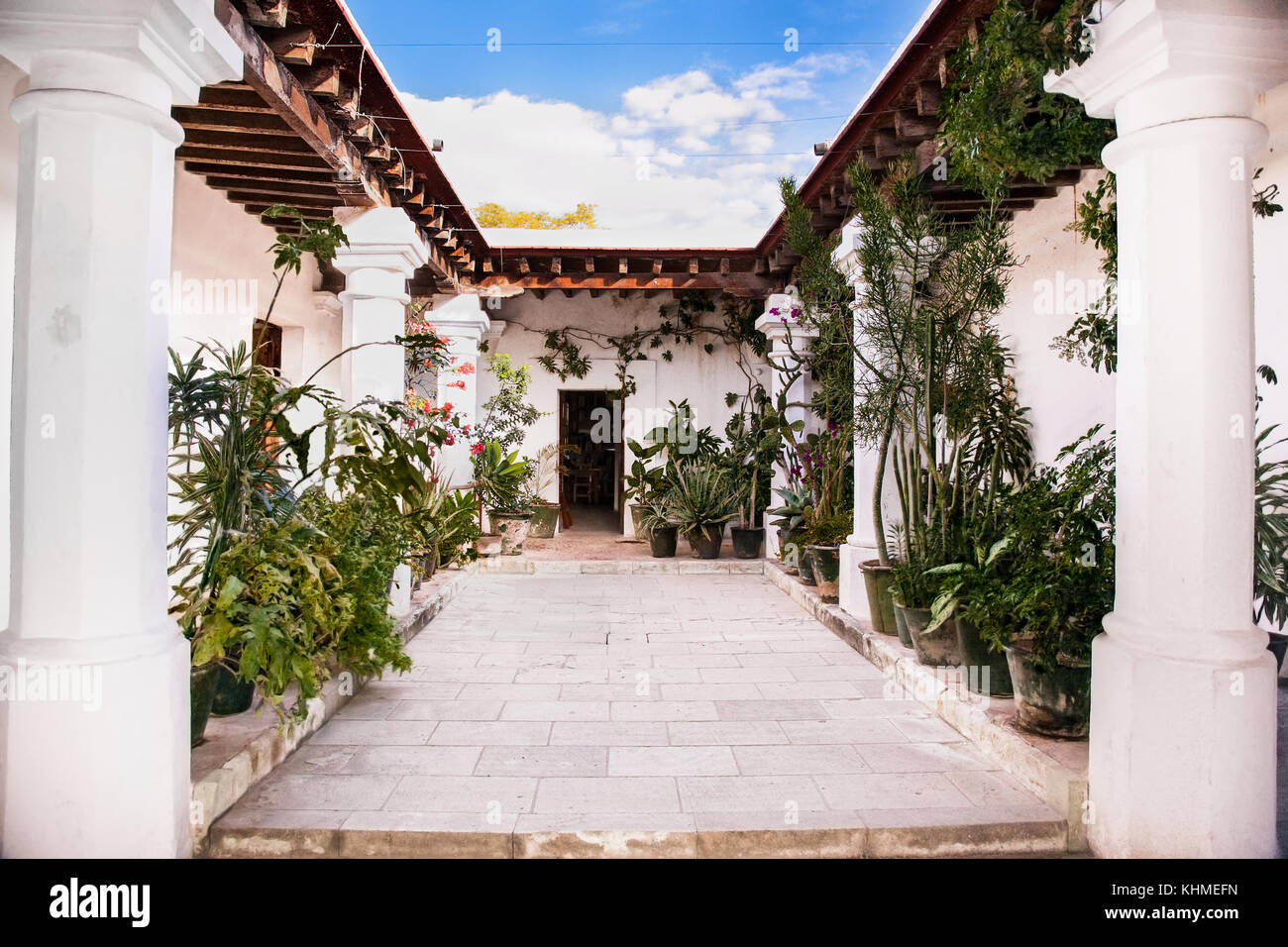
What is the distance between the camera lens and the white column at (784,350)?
8.95 metres

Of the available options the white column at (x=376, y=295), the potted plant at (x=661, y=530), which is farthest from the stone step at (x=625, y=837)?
the potted plant at (x=661, y=530)

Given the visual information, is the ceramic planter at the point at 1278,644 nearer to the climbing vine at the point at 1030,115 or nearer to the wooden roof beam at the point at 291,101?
the climbing vine at the point at 1030,115

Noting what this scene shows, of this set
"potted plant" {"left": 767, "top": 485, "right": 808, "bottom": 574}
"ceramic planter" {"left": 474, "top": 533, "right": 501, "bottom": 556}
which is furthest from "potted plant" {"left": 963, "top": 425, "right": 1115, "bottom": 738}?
"ceramic planter" {"left": 474, "top": 533, "right": 501, "bottom": 556}

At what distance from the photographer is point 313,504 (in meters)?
4.66

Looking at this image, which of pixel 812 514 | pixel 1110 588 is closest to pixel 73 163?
pixel 1110 588

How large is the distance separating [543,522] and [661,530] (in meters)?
2.11

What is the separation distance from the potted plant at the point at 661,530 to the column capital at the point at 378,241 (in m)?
4.54

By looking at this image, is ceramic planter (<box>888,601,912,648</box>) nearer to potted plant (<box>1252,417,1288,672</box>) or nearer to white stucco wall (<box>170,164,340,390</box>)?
potted plant (<box>1252,417,1288,672</box>)

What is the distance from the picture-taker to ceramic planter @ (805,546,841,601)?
675 cm

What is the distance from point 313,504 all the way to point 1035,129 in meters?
3.99

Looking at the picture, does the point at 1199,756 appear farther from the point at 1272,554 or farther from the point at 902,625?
the point at 902,625

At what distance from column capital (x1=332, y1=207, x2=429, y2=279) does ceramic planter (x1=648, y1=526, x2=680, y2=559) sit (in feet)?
15.1
